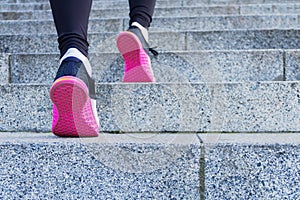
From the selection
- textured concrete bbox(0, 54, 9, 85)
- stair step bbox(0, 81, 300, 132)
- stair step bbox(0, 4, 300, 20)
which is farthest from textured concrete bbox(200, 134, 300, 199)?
stair step bbox(0, 4, 300, 20)

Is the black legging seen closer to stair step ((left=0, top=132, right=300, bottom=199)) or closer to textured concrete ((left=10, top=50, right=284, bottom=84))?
stair step ((left=0, top=132, right=300, bottom=199))

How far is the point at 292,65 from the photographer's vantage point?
2512 millimetres

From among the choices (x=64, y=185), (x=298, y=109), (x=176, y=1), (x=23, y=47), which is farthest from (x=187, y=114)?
(x=176, y=1)

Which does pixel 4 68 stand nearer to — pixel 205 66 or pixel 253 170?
pixel 205 66

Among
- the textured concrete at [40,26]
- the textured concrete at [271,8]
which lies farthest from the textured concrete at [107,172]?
the textured concrete at [271,8]

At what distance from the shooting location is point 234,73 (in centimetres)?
252

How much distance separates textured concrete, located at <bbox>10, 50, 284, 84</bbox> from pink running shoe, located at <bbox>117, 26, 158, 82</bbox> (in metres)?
0.32

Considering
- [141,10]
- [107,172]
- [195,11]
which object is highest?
[195,11]

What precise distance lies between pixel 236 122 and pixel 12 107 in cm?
80

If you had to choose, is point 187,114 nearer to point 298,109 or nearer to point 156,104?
point 156,104

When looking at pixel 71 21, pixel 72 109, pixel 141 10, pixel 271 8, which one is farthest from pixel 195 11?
pixel 72 109

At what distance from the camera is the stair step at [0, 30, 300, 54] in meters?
3.03

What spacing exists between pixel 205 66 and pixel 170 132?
2.07 feet

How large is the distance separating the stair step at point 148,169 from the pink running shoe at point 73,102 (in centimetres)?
6
